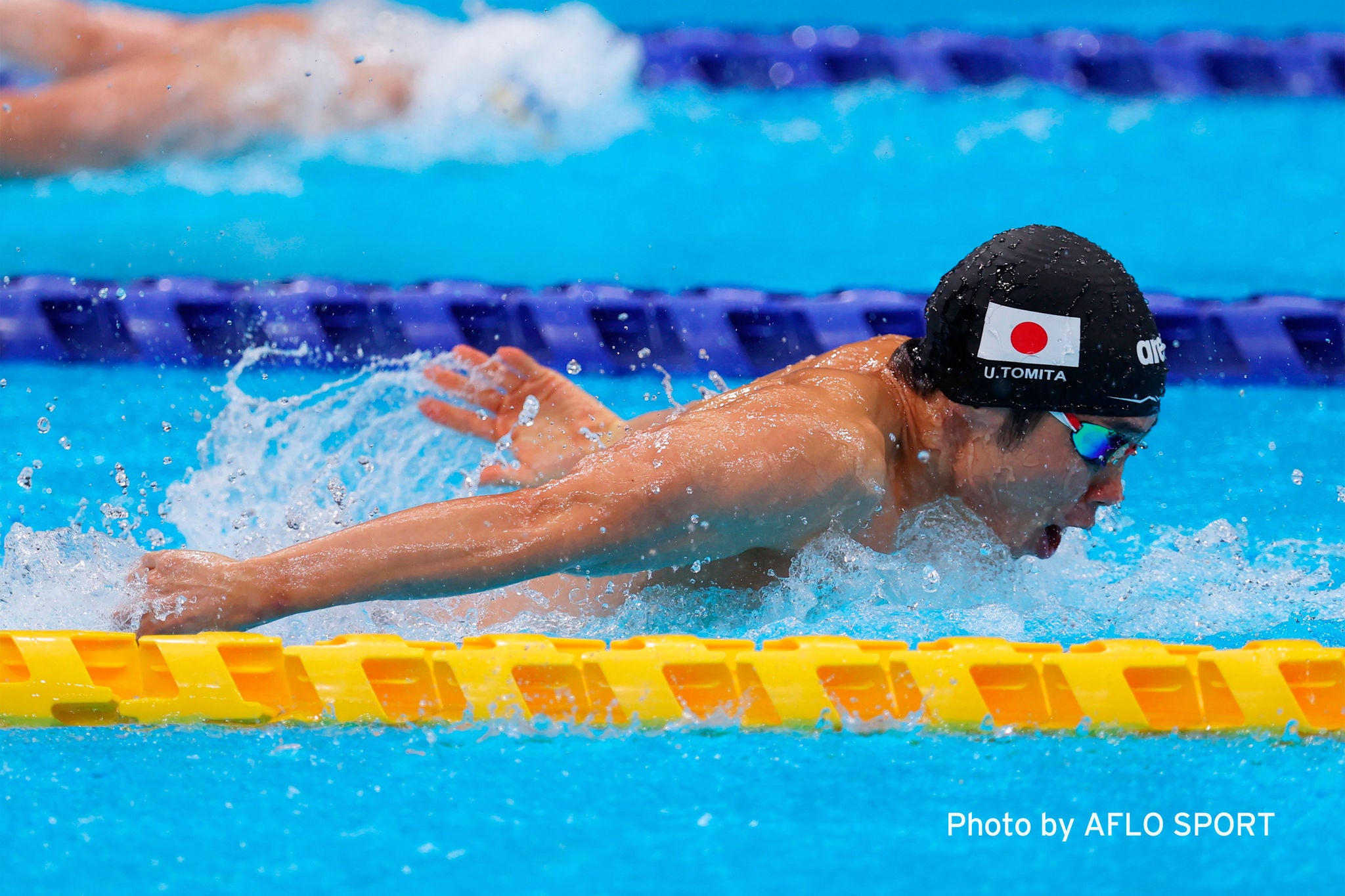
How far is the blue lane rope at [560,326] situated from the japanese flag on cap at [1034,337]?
1585mm

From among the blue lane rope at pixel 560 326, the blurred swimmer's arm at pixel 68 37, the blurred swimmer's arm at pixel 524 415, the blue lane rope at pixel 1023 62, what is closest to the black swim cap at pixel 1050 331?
the blurred swimmer's arm at pixel 524 415

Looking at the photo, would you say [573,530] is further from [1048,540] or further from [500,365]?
[500,365]

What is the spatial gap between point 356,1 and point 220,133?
86 centimetres

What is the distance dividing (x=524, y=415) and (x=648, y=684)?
0.94 m

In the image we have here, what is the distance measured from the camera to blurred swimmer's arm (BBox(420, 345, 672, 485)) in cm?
264

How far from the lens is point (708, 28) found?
21.0 feet

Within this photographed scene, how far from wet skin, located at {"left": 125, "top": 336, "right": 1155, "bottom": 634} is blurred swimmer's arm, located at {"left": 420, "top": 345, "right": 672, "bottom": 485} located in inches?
12.2

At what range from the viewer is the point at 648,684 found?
1931 millimetres

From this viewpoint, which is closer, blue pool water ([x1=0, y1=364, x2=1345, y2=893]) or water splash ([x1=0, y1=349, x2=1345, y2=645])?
blue pool water ([x1=0, y1=364, x2=1345, y2=893])

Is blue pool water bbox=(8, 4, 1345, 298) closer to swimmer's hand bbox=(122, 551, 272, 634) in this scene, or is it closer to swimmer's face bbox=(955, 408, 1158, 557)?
swimmer's face bbox=(955, 408, 1158, 557)

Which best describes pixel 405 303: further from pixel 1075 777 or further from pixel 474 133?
pixel 1075 777

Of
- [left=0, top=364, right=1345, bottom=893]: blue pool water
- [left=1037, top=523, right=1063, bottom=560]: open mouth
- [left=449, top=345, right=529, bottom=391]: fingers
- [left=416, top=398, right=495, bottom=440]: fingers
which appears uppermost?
[left=449, top=345, right=529, bottom=391]: fingers

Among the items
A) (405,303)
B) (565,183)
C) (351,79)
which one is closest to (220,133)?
(351,79)

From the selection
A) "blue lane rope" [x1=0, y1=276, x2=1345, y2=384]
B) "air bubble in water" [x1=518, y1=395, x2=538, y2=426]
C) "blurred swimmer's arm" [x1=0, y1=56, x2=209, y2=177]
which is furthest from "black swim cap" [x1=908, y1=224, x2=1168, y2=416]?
"blurred swimmer's arm" [x1=0, y1=56, x2=209, y2=177]
